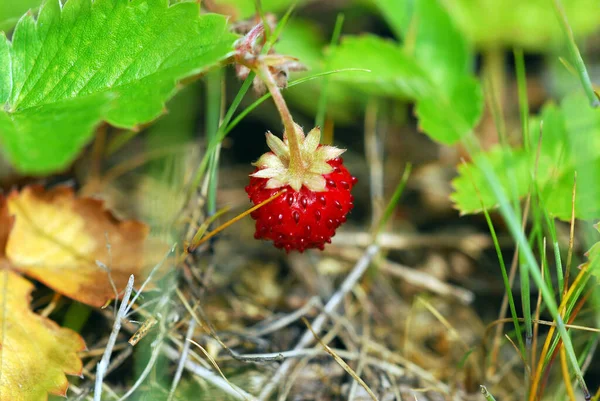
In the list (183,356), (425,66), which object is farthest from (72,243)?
(425,66)

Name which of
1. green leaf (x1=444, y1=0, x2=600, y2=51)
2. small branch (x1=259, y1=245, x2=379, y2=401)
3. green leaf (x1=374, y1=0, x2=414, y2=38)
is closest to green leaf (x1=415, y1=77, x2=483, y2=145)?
green leaf (x1=374, y1=0, x2=414, y2=38)

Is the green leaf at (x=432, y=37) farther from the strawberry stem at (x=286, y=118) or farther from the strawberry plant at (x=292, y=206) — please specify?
the strawberry stem at (x=286, y=118)

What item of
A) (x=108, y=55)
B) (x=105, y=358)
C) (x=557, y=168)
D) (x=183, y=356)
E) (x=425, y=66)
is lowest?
(x=183, y=356)

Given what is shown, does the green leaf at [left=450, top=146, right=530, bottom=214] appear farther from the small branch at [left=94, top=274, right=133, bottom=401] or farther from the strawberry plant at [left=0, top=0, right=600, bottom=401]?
the small branch at [left=94, top=274, right=133, bottom=401]

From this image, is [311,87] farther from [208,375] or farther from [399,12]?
[208,375]

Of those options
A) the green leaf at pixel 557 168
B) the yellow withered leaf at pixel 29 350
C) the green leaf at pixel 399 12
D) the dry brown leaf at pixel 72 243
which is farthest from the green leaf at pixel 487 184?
the yellow withered leaf at pixel 29 350

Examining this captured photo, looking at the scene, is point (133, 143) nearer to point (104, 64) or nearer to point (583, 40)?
point (104, 64)
